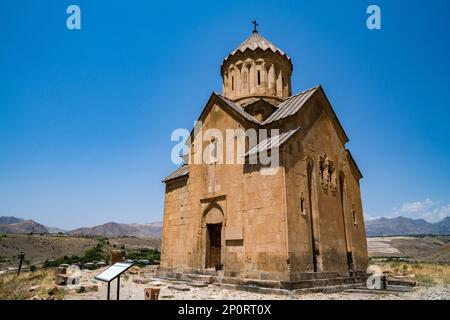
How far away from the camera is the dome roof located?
48.7 ft

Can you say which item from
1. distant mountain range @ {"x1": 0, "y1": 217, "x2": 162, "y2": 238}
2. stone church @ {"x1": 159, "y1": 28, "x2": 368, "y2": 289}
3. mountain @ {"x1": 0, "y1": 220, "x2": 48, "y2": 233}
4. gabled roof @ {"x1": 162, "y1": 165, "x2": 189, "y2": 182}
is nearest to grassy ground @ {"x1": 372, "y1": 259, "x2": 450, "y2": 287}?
stone church @ {"x1": 159, "y1": 28, "x2": 368, "y2": 289}

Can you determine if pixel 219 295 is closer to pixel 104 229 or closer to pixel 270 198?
pixel 270 198

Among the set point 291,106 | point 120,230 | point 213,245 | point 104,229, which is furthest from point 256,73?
point 120,230

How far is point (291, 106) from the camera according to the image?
12.1 metres

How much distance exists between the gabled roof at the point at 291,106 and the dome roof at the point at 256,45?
3.40 meters

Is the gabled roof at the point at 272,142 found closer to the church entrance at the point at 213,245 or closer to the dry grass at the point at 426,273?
the church entrance at the point at 213,245

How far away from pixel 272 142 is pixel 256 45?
6805mm

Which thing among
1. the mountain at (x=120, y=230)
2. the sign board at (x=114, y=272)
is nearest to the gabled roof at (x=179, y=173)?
the sign board at (x=114, y=272)

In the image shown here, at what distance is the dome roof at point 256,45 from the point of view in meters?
14.8

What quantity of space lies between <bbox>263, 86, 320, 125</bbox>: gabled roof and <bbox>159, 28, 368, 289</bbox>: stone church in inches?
3.3

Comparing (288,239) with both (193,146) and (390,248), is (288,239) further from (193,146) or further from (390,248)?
(390,248)
